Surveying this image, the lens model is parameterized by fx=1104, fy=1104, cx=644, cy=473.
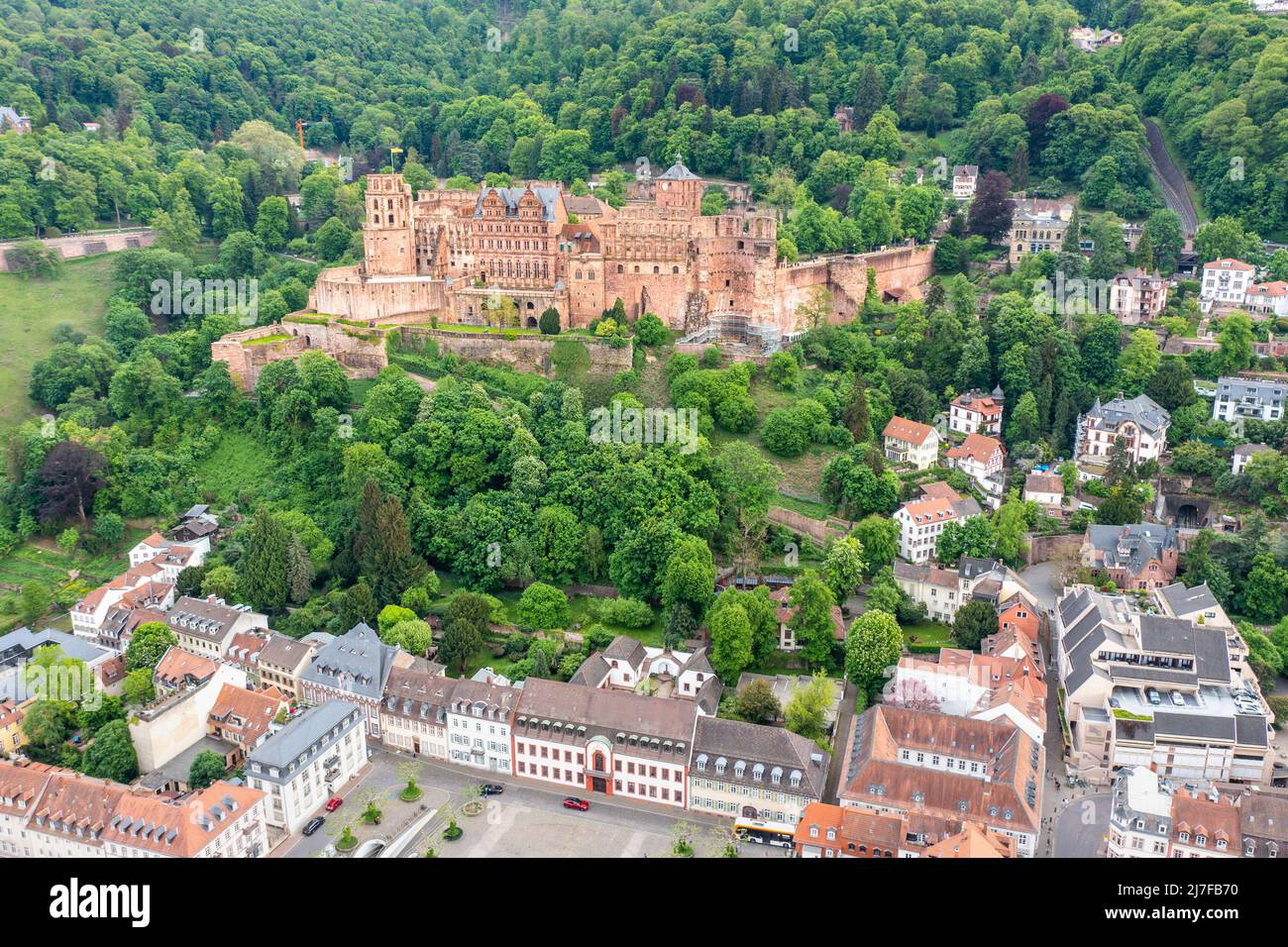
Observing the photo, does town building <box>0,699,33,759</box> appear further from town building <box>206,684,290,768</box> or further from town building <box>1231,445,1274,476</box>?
town building <box>1231,445,1274,476</box>

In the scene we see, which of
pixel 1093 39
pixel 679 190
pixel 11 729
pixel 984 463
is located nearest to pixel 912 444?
pixel 984 463

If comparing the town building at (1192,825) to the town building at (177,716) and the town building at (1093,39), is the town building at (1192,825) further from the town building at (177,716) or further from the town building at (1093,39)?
the town building at (1093,39)

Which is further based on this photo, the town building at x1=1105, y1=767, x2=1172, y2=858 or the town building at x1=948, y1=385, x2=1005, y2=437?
the town building at x1=948, y1=385, x2=1005, y2=437

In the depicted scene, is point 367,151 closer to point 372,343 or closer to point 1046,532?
point 372,343

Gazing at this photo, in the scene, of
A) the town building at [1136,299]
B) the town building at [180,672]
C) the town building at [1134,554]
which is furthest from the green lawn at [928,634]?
the town building at [180,672]

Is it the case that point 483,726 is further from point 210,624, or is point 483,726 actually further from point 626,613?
point 210,624

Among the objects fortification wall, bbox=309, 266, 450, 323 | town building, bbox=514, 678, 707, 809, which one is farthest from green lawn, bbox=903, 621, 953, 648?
fortification wall, bbox=309, 266, 450, 323
